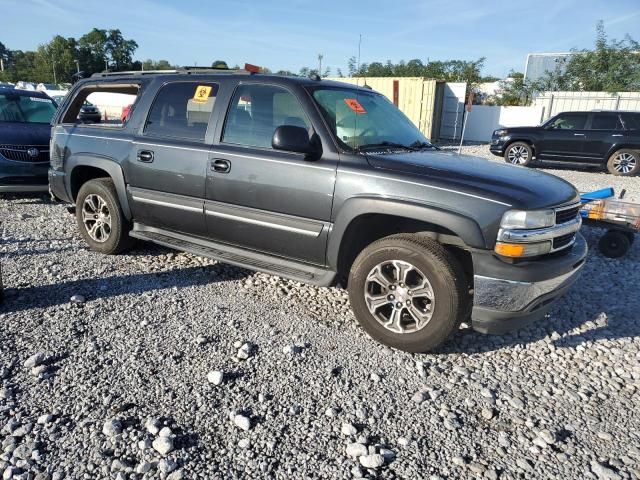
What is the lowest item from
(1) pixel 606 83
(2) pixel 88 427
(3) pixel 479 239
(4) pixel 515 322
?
(2) pixel 88 427

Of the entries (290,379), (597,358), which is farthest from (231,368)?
(597,358)

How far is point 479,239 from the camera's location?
9.68 feet

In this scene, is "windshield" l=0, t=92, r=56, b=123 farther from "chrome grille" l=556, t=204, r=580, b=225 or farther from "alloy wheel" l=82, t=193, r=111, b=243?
"chrome grille" l=556, t=204, r=580, b=225

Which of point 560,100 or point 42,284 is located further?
point 560,100

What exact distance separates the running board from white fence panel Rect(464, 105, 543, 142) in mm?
21652

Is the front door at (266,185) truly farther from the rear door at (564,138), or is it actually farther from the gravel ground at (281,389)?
the rear door at (564,138)

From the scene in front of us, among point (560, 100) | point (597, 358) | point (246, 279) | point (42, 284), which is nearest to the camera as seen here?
point (597, 358)

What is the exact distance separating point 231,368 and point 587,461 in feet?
6.80

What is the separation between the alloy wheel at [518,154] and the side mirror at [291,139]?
1272 centimetres

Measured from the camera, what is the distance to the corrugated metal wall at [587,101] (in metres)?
21.5

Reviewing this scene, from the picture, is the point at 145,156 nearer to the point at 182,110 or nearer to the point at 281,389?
the point at 182,110

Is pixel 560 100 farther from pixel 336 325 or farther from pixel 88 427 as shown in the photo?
pixel 88 427

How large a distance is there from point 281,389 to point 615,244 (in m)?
4.80

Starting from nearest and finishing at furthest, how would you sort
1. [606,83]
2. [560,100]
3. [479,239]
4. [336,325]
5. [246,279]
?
1. [479,239]
2. [336,325]
3. [246,279]
4. [560,100]
5. [606,83]
